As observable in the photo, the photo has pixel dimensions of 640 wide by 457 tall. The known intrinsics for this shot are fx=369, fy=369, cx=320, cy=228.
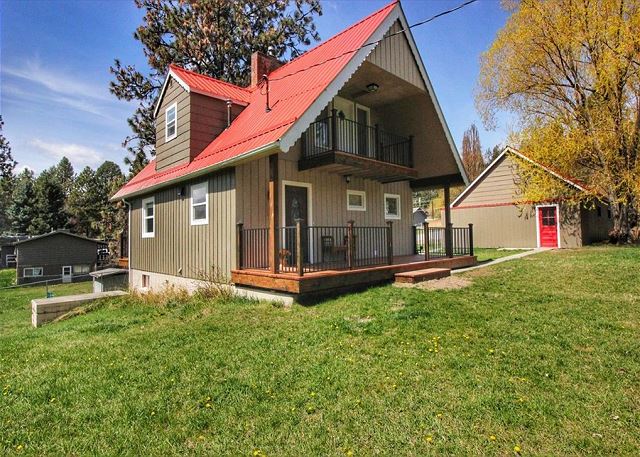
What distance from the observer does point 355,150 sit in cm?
1088

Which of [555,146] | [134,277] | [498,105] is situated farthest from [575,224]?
[134,277]

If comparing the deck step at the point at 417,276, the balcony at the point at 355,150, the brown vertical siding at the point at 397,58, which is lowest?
the deck step at the point at 417,276

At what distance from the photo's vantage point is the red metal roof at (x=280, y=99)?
7565mm

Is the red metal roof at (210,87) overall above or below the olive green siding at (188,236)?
above

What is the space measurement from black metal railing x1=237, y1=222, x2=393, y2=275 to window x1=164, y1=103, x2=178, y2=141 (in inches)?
188

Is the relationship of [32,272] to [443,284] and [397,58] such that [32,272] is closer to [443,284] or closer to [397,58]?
[397,58]

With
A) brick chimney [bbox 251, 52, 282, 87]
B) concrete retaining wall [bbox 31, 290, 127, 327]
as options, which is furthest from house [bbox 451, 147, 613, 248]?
concrete retaining wall [bbox 31, 290, 127, 327]

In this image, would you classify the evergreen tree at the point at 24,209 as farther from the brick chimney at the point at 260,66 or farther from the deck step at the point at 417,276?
the deck step at the point at 417,276

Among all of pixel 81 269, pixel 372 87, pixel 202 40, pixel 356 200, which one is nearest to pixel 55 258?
pixel 81 269

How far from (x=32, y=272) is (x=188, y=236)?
94.6 ft

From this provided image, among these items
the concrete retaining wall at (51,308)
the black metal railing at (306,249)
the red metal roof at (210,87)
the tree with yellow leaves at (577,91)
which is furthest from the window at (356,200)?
the tree with yellow leaves at (577,91)

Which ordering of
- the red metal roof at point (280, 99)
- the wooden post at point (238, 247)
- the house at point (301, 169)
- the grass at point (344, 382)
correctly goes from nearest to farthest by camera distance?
the grass at point (344, 382) → the red metal roof at point (280, 99) → the house at point (301, 169) → the wooden post at point (238, 247)

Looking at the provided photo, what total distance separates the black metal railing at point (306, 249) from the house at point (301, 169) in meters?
0.04

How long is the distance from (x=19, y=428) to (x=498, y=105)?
2124cm
